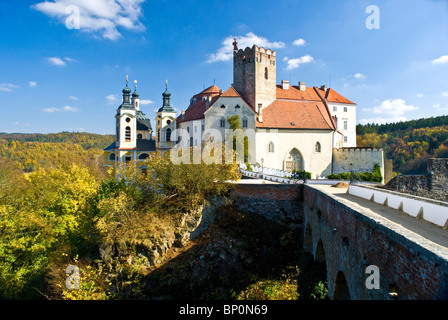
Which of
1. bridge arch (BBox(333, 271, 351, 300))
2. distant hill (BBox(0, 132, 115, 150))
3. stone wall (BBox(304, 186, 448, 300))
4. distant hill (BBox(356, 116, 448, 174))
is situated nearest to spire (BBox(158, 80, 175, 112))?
stone wall (BBox(304, 186, 448, 300))

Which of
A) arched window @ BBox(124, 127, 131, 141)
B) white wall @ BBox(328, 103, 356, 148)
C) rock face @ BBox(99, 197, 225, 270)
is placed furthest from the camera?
white wall @ BBox(328, 103, 356, 148)

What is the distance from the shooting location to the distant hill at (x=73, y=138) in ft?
454

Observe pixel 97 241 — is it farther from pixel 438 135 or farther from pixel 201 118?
pixel 438 135

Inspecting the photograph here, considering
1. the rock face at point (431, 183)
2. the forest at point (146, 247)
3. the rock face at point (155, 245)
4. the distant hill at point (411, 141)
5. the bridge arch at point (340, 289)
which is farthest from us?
the distant hill at point (411, 141)

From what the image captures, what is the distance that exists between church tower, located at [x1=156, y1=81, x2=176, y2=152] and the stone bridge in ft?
102

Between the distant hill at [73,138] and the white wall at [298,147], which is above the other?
the distant hill at [73,138]

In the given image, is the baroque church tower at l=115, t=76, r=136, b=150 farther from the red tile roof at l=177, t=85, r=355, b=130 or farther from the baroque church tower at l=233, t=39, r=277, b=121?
the baroque church tower at l=233, t=39, r=277, b=121

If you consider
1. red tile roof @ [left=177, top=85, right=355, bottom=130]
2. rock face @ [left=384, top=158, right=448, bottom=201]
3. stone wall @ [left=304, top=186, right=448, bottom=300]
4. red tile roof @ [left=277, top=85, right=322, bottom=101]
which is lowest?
stone wall @ [left=304, top=186, right=448, bottom=300]

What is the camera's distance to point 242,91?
3812 centimetres

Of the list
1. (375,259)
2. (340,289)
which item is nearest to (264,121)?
(340,289)

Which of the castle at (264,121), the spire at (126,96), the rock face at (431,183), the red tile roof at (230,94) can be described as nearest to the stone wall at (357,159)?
the castle at (264,121)

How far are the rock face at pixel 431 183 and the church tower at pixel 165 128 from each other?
110ft

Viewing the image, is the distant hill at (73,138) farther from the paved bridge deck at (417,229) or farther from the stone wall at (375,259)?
the paved bridge deck at (417,229)

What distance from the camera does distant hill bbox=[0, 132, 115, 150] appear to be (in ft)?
454
